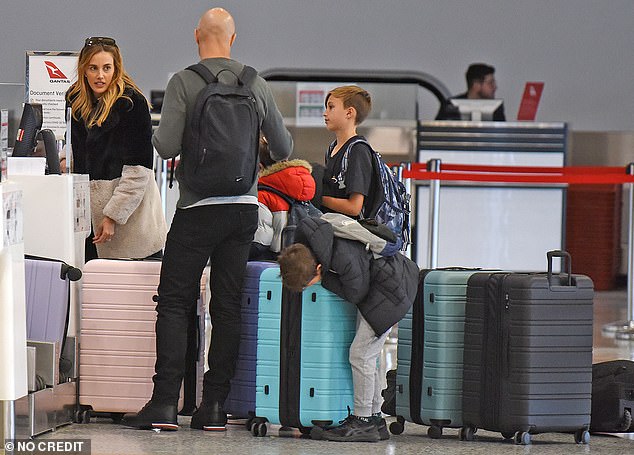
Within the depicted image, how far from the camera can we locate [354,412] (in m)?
4.00

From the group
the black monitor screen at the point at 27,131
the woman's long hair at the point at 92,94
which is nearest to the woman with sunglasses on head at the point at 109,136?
the woman's long hair at the point at 92,94

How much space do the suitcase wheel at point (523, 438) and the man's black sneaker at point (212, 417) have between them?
97 cm

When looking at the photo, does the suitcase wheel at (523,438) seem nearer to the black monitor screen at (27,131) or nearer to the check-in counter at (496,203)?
the black monitor screen at (27,131)

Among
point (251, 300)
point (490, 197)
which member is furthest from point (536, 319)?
point (490, 197)

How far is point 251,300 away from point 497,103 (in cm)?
571

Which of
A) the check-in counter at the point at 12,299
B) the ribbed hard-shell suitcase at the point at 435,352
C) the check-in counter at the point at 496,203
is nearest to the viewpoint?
the check-in counter at the point at 12,299

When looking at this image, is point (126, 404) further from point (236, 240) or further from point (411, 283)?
point (411, 283)

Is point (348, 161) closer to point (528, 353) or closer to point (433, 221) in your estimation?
point (528, 353)

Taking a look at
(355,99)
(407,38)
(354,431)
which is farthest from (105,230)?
(407,38)

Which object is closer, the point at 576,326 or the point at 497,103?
the point at 576,326

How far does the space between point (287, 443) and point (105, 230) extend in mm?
1078

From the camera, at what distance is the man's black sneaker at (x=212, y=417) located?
4043 mm

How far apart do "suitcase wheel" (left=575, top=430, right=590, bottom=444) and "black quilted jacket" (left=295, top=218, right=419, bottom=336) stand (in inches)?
29.1

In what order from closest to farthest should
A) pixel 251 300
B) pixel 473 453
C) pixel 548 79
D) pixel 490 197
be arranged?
pixel 473 453 → pixel 251 300 → pixel 490 197 → pixel 548 79
